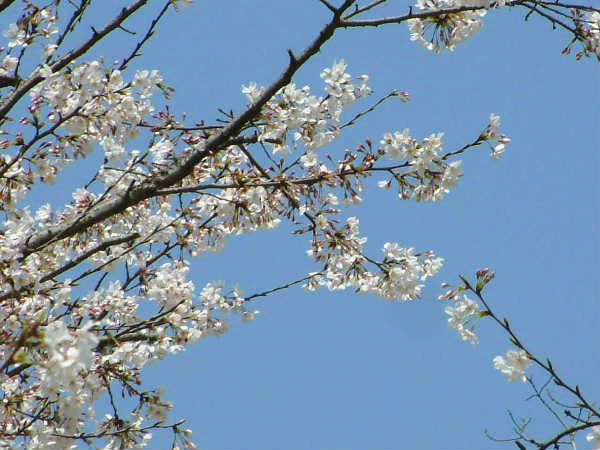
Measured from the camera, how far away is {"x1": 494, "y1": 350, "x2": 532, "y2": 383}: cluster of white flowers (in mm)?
4879

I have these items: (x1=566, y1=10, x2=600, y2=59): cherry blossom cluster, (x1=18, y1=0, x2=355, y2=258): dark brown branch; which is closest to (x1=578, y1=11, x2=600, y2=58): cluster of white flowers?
(x1=566, y1=10, x2=600, y2=59): cherry blossom cluster

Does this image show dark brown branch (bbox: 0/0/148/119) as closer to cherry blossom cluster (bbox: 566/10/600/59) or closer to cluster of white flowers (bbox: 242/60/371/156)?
cluster of white flowers (bbox: 242/60/371/156)

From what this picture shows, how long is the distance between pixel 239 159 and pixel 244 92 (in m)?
0.74

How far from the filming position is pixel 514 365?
4949mm

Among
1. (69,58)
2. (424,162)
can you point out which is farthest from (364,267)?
(69,58)

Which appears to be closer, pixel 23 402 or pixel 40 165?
pixel 23 402

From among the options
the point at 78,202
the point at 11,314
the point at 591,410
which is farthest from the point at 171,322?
the point at 591,410

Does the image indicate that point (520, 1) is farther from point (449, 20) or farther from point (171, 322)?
point (171, 322)

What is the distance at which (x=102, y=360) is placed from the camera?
17.3ft

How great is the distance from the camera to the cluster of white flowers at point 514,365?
4.88 m

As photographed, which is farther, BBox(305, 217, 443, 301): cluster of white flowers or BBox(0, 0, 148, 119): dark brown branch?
BBox(305, 217, 443, 301): cluster of white flowers

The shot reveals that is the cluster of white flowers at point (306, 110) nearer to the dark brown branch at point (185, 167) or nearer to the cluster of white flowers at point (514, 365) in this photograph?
the dark brown branch at point (185, 167)

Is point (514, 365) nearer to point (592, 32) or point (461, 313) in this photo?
point (461, 313)

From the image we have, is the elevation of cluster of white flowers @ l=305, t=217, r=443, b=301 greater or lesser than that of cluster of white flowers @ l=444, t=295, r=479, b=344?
greater
